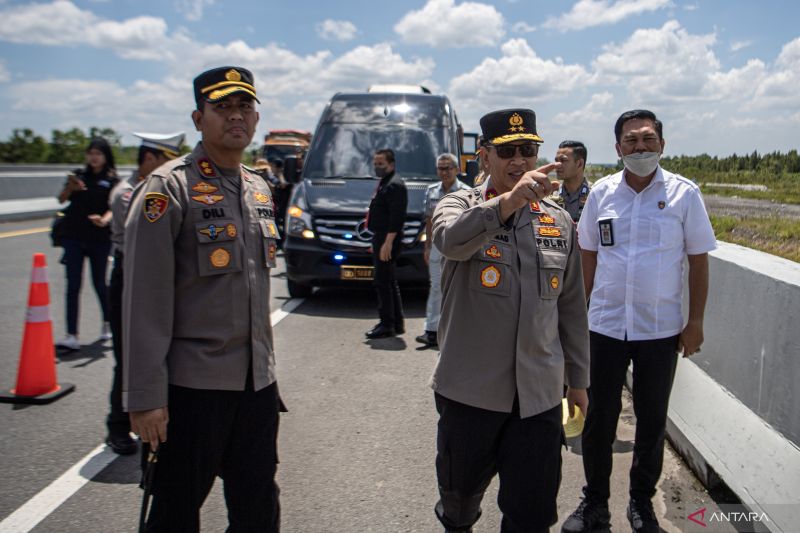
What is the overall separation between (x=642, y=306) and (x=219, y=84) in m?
2.23

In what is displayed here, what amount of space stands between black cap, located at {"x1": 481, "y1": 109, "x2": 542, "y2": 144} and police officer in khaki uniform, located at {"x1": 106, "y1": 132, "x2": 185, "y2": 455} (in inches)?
89.4

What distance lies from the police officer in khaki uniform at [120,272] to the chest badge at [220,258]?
177 cm

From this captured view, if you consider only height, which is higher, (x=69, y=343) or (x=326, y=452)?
(x=69, y=343)

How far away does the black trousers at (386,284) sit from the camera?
290 inches

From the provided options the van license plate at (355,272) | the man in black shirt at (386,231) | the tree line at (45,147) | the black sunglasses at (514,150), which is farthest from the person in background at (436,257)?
the tree line at (45,147)

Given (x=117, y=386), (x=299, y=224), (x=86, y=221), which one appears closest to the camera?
(x=117, y=386)

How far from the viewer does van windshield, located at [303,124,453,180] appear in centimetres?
960

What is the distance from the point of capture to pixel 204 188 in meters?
2.46

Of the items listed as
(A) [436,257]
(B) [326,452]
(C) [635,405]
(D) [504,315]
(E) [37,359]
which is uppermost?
(D) [504,315]

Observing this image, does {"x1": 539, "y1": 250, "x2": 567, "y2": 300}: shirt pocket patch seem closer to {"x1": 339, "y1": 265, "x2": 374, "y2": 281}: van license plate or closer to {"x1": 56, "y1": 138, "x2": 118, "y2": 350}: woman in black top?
{"x1": 56, "y1": 138, "x2": 118, "y2": 350}: woman in black top

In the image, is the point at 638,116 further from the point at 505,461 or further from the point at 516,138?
the point at 505,461

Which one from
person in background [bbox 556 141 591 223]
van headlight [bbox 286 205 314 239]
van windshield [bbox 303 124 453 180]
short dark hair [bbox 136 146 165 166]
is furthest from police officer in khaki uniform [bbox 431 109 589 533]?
van windshield [bbox 303 124 453 180]

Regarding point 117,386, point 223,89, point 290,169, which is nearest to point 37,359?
point 117,386

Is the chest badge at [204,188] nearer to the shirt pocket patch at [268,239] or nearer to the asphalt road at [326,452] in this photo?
the shirt pocket patch at [268,239]
